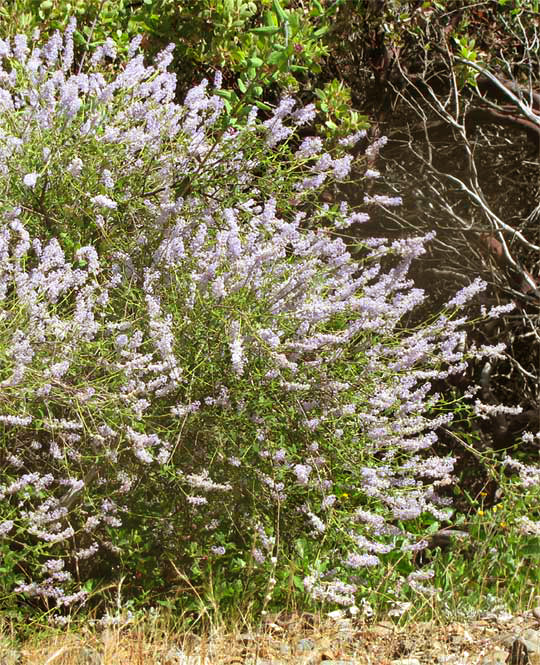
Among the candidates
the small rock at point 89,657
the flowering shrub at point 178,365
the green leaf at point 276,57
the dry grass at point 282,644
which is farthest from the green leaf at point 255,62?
the small rock at point 89,657

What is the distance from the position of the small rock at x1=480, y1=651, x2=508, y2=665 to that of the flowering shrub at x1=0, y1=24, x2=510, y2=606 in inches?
17.2

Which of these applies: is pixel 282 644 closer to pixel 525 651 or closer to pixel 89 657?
pixel 89 657

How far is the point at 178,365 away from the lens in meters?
3.40

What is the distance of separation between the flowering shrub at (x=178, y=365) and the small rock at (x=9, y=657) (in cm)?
20

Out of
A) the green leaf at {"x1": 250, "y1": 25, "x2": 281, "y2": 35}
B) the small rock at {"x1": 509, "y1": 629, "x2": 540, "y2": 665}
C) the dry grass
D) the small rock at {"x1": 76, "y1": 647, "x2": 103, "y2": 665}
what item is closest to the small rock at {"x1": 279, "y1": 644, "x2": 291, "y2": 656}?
the dry grass

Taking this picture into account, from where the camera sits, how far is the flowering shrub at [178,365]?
326cm

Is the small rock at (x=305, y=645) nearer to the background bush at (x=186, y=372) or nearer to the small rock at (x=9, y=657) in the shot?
the background bush at (x=186, y=372)

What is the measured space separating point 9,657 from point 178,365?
103 centimetres

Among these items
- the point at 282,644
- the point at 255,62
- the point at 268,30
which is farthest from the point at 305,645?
the point at 268,30

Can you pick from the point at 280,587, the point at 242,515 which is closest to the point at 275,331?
the point at 242,515

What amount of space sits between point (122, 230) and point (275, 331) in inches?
27.3

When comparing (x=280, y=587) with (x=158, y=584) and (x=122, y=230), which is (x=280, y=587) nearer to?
(x=158, y=584)

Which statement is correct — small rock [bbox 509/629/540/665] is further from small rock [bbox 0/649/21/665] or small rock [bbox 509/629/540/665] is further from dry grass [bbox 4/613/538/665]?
small rock [bbox 0/649/21/665]

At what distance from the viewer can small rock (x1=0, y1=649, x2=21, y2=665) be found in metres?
2.96
